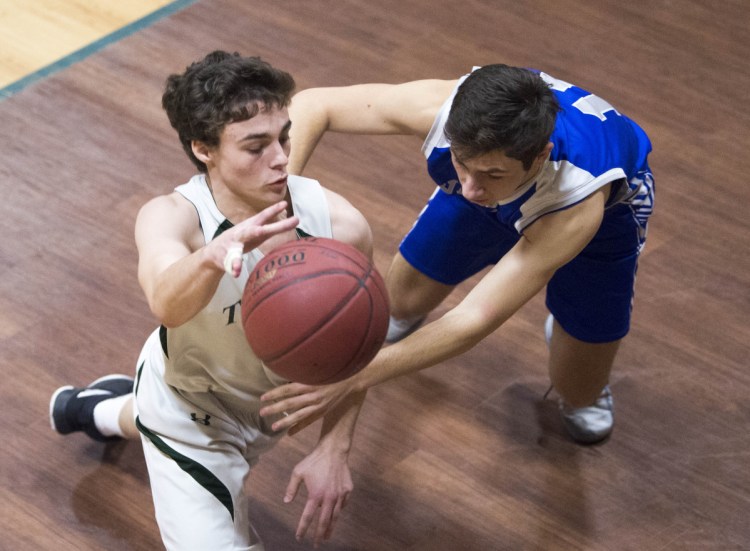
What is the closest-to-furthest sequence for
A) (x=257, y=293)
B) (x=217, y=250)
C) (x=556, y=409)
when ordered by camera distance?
(x=217, y=250) → (x=257, y=293) → (x=556, y=409)

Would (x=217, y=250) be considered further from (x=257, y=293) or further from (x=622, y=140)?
(x=622, y=140)

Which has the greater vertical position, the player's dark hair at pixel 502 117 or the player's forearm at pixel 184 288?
the player's dark hair at pixel 502 117

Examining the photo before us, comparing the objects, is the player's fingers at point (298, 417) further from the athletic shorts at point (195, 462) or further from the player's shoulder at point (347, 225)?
the player's shoulder at point (347, 225)

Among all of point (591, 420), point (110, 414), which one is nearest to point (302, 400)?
point (110, 414)

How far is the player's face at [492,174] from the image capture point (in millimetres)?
2170

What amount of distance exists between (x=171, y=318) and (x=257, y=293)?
18 centimetres

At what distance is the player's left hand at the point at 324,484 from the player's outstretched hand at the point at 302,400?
104 millimetres

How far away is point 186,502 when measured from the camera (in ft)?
7.22

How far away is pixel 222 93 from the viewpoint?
2043mm

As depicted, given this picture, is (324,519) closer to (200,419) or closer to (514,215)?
(200,419)

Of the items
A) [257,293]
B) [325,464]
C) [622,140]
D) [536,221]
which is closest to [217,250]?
[257,293]

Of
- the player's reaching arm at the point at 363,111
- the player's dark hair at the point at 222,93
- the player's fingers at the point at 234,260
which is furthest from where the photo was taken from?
the player's reaching arm at the point at 363,111

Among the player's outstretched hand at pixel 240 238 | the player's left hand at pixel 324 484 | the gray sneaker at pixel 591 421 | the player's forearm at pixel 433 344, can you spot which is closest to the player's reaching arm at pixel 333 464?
the player's left hand at pixel 324 484

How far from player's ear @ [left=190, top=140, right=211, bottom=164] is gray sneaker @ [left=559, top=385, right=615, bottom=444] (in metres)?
1.38
